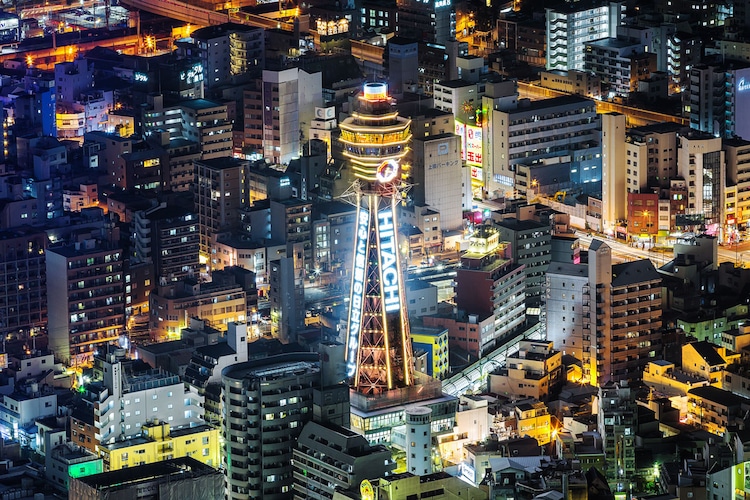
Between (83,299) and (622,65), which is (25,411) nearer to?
(83,299)

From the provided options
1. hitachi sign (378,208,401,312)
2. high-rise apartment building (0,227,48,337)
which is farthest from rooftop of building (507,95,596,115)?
hitachi sign (378,208,401,312)

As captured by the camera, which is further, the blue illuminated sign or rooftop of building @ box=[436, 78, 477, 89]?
rooftop of building @ box=[436, 78, 477, 89]

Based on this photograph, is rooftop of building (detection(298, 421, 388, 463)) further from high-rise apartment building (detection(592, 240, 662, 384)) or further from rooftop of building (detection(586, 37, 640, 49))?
rooftop of building (detection(586, 37, 640, 49))

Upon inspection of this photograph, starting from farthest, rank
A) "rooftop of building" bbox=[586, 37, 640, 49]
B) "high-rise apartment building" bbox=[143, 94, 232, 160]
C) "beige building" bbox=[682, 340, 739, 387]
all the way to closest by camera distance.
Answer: "rooftop of building" bbox=[586, 37, 640, 49] → "high-rise apartment building" bbox=[143, 94, 232, 160] → "beige building" bbox=[682, 340, 739, 387]

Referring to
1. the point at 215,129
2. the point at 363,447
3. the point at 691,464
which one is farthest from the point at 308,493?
the point at 215,129

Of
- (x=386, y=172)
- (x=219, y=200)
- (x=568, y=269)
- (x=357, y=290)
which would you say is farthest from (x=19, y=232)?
(x=568, y=269)

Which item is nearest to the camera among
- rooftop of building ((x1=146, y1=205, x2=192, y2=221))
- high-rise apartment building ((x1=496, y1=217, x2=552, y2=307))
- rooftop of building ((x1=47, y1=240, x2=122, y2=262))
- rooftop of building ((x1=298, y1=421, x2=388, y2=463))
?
rooftop of building ((x1=298, y1=421, x2=388, y2=463))

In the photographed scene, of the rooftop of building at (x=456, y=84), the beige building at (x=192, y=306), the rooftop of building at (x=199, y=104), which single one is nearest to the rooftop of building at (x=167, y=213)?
the beige building at (x=192, y=306)
